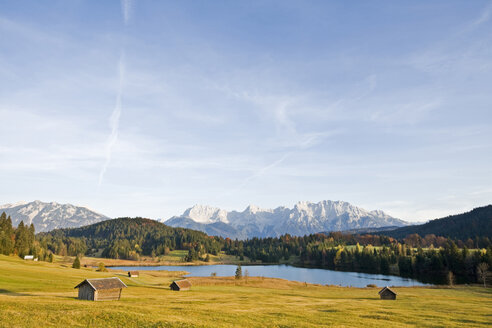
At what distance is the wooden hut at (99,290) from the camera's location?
57.7 meters

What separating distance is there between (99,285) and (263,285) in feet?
213

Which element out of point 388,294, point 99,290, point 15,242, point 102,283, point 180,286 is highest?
point 15,242

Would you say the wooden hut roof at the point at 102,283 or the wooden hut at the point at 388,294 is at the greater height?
the wooden hut roof at the point at 102,283

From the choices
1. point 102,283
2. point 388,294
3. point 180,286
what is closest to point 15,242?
point 180,286

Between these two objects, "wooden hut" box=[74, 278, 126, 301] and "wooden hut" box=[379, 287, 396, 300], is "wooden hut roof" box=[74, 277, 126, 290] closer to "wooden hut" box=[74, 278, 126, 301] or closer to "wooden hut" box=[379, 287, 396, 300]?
"wooden hut" box=[74, 278, 126, 301]

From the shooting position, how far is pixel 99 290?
191ft

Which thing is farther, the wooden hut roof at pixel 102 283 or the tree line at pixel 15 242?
the tree line at pixel 15 242

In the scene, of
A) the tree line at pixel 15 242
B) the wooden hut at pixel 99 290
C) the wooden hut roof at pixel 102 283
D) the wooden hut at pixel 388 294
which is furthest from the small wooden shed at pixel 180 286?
the tree line at pixel 15 242

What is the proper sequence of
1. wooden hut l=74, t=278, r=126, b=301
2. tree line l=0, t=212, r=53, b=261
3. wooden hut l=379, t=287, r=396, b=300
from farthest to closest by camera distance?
tree line l=0, t=212, r=53, b=261 → wooden hut l=379, t=287, r=396, b=300 → wooden hut l=74, t=278, r=126, b=301

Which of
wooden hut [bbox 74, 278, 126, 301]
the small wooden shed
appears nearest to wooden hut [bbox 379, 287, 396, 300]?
the small wooden shed

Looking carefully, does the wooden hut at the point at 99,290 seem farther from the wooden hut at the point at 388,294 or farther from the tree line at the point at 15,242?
the tree line at the point at 15,242

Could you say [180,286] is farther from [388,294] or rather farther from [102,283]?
[388,294]

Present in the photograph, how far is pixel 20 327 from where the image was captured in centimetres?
2611

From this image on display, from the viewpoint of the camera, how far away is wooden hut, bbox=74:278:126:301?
5772 centimetres
